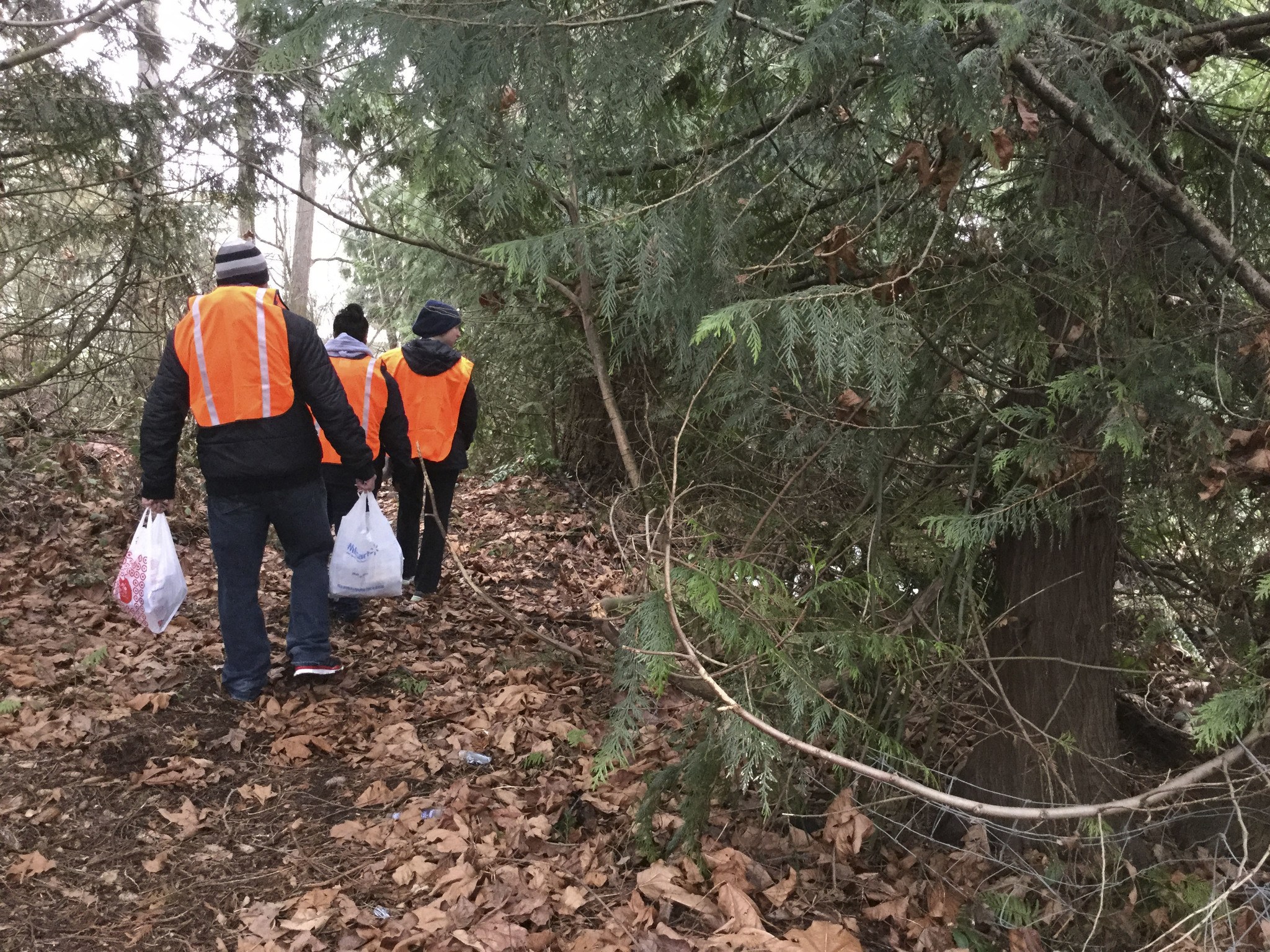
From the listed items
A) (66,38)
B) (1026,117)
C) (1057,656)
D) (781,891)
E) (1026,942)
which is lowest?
(1026,942)

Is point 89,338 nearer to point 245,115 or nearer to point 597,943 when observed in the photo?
point 245,115

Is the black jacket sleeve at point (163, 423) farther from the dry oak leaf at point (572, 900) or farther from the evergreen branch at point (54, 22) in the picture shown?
the dry oak leaf at point (572, 900)

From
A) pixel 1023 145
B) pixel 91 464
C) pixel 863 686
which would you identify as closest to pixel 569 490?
pixel 91 464

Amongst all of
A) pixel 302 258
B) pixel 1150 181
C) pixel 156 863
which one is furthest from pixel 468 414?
pixel 302 258

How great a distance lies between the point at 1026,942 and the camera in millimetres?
3295

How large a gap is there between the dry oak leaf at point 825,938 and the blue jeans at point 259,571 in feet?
9.42

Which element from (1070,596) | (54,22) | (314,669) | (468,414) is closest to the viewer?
(1070,596)

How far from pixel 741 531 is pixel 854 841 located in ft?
4.76

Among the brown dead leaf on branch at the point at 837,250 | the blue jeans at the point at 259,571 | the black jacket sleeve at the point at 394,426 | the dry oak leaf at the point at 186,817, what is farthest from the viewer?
the black jacket sleeve at the point at 394,426

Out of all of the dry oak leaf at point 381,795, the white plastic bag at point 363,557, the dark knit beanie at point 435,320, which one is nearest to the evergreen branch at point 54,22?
the dark knit beanie at point 435,320

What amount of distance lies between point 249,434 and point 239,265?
0.80 m

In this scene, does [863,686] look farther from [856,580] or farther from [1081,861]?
[1081,861]

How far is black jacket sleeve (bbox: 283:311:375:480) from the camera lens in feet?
13.7

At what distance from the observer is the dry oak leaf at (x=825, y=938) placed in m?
3.03
